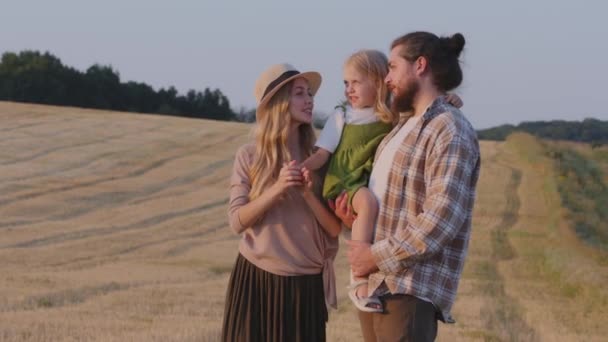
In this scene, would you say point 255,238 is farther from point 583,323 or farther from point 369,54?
point 583,323

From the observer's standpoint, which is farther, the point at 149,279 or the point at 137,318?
the point at 149,279

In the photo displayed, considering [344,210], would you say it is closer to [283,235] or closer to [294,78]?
[283,235]

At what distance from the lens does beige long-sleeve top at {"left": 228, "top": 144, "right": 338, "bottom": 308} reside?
185 inches

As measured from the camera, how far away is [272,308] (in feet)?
15.5

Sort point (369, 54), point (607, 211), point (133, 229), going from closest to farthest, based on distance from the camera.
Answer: point (369, 54) < point (133, 229) < point (607, 211)

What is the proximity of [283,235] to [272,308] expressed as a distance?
314 millimetres

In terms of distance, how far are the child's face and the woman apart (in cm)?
33

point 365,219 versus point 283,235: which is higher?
point 365,219

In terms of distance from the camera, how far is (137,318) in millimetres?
8961

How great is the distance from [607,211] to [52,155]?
13.7 m

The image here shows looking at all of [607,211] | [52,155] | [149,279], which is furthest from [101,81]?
[149,279]

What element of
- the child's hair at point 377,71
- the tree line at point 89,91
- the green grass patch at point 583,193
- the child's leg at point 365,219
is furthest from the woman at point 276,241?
the tree line at point 89,91

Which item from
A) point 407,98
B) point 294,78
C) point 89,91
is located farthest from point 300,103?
point 89,91

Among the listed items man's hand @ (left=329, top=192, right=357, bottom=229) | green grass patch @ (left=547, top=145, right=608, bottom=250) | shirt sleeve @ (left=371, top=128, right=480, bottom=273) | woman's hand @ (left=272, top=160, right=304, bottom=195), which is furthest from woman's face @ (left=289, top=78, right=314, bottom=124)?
green grass patch @ (left=547, top=145, right=608, bottom=250)
